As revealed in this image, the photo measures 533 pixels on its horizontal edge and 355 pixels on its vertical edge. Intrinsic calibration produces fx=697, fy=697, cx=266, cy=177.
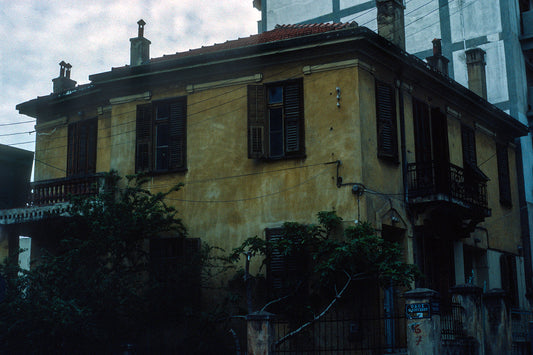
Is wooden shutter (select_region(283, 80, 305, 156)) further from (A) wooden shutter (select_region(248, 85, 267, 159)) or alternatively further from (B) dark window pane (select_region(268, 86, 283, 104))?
(A) wooden shutter (select_region(248, 85, 267, 159))

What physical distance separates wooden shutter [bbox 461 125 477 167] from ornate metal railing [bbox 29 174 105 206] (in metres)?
10.7

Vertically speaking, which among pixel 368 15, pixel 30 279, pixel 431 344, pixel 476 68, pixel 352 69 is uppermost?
→ pixel 368 15

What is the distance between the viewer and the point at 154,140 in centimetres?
1867

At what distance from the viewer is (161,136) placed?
61.4 ft

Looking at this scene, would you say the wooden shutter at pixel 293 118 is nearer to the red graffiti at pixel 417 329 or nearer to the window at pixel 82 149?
the red graffiti at pixel 417 329

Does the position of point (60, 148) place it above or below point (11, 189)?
above

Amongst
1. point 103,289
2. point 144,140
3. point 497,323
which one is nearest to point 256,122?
point 144,140

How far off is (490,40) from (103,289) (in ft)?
56.0

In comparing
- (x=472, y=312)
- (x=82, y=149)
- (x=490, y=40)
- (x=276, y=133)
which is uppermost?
(x=490, y=40)

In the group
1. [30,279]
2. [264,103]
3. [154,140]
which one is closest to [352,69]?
[264,103]

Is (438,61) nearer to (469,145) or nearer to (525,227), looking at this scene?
(469,145)

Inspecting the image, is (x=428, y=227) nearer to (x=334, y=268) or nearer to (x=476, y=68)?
(x=334, y=268)

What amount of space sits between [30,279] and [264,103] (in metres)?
6.90

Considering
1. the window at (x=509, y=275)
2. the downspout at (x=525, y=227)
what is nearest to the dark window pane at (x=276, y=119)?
the window at (x=509, y=275)
